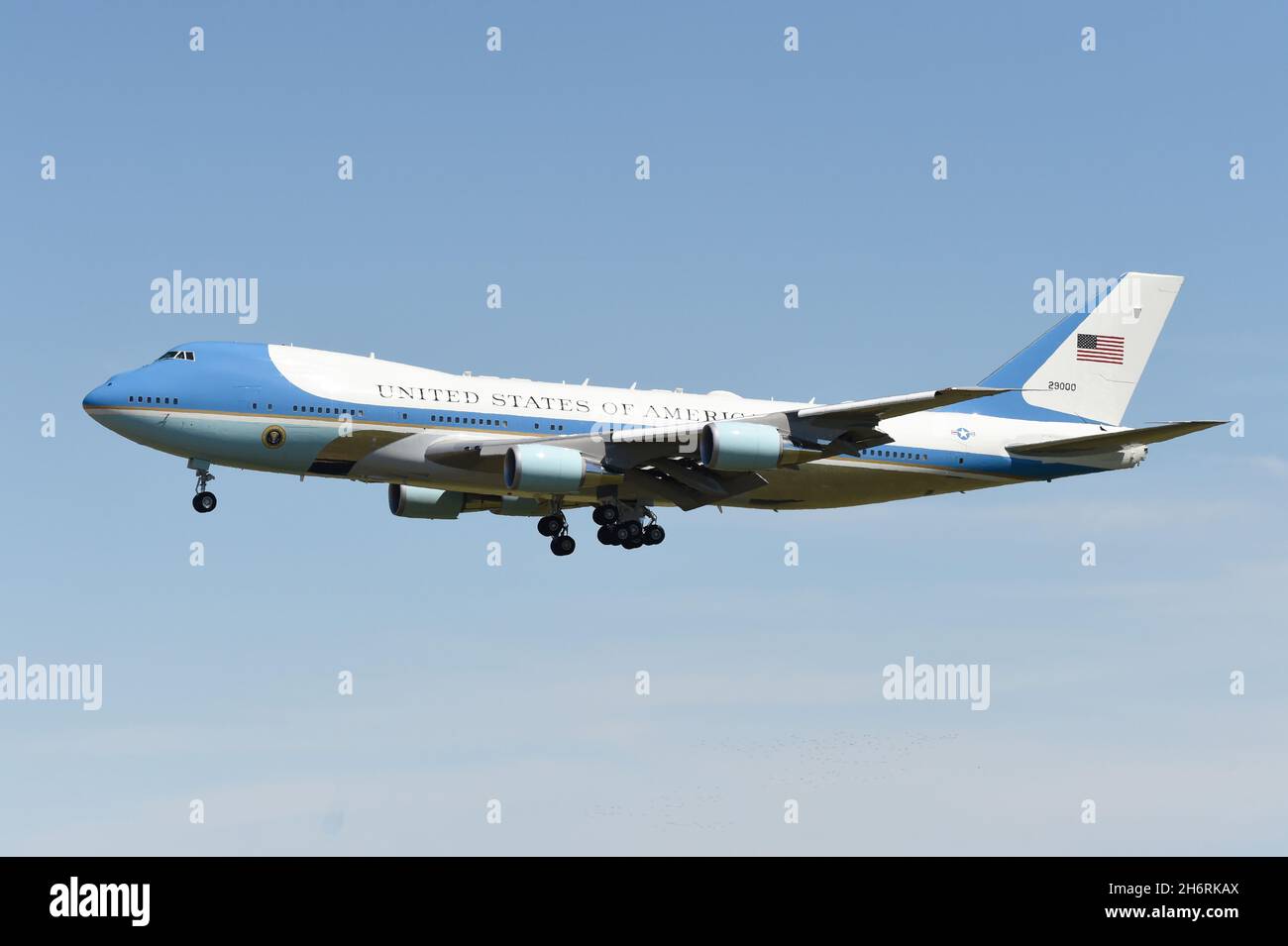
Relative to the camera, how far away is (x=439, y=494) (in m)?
57.2

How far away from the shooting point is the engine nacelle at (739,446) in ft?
165

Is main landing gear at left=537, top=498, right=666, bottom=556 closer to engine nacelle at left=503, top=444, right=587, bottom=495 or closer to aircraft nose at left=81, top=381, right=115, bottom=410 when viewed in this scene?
engine nacelle at left=503, top=444, right=587, bottom=495

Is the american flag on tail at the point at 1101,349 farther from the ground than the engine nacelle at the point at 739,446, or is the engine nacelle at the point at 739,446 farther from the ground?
the american flag on tail at the point at 1101,349

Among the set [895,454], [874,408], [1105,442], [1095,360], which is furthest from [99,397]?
[1095,360]

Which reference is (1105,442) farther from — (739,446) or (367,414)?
(367,414)

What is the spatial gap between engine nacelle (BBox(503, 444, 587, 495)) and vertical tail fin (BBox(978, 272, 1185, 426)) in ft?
55.0

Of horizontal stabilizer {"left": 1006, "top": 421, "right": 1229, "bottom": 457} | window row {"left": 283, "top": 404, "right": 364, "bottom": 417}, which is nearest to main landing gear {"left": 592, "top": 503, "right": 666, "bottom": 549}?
window row {"left": 283, "top": 404, "right": 364, "bottom": 417}

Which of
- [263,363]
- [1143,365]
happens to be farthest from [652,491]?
[1143,365]

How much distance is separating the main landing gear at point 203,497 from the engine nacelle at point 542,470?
8509 millimetres

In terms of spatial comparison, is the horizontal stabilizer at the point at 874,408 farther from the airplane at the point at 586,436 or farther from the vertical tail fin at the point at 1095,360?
the vertical tail fin at the point at 1095,360

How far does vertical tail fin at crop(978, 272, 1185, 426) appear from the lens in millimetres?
60125

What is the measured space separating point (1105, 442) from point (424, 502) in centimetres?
2263

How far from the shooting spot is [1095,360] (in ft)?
200

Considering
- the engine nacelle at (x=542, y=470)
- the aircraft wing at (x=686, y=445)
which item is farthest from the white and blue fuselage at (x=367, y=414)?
the engine nacelle at (x=542, y=470)
